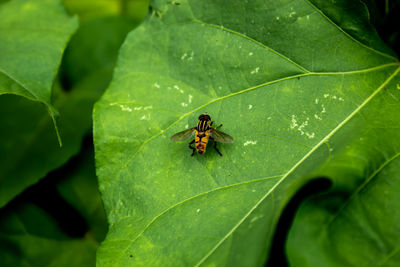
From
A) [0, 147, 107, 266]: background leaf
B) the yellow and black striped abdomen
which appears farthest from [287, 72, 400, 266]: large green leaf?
[0, 147, 107, 266]: background leaf

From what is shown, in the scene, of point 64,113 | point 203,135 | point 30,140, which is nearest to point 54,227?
point 30,140

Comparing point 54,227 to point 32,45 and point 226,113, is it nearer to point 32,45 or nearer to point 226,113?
point 32,45

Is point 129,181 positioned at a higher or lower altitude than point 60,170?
higher

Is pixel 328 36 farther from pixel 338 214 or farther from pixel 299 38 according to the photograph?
pixel 338 214

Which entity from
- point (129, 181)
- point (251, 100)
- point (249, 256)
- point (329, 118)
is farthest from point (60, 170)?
point (329, 118)

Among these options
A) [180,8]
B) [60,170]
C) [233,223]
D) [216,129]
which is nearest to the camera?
[233,223]

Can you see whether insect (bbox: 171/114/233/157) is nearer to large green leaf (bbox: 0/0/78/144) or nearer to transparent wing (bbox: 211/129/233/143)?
transparent wing (bbox: 211/129/233/143)
